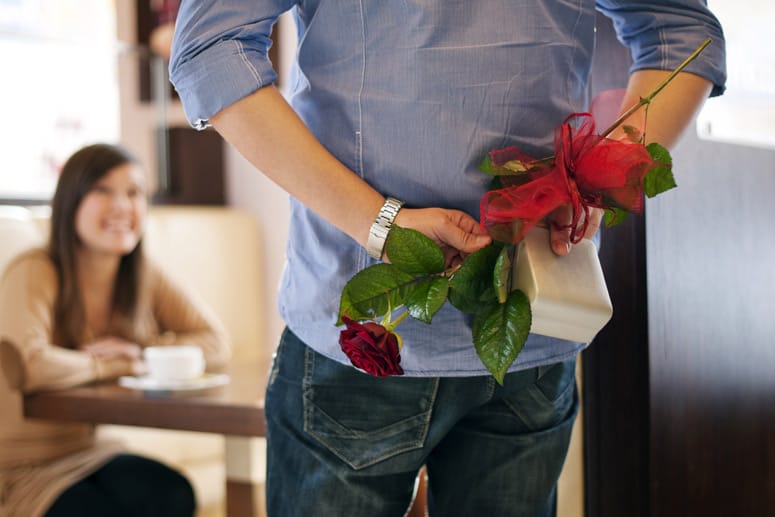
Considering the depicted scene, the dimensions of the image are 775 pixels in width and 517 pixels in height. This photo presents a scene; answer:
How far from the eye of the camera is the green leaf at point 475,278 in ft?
2.32

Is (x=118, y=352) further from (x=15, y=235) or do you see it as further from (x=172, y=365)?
(x=15, y=235)

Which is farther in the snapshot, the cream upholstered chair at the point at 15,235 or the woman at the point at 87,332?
the cream upholstered chair at the point at 15,235

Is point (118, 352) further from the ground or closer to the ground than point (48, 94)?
closer to the ground

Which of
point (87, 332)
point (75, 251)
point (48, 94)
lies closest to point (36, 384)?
point (87, 332)

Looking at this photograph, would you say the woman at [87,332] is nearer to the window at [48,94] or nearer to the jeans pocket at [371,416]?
the window at [48,94]

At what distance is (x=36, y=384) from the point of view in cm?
179

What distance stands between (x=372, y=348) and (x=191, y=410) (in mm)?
923

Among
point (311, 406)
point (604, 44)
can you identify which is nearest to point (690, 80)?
point (604, 44)

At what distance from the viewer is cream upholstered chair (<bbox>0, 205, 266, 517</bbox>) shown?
8.11ft

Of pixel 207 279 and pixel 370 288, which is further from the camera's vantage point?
pixel 207 279

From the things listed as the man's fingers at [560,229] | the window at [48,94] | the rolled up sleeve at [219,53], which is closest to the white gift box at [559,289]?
the man's fingers at [560,229]

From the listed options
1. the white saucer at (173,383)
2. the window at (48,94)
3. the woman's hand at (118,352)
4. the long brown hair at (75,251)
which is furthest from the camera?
the window at (48,94)

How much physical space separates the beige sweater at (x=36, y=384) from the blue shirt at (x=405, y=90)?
47.4 inches

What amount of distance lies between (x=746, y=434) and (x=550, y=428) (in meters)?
0.63
